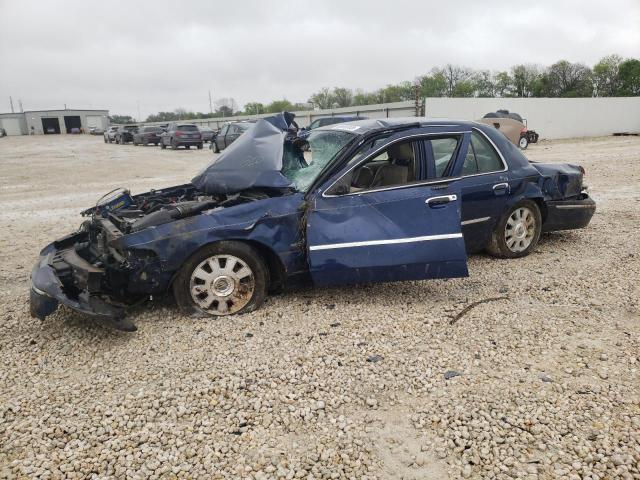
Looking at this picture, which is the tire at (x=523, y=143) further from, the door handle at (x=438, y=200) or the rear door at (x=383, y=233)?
the rear door at (x=383, y=233)

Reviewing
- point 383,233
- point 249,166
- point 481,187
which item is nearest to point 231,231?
point 249,166

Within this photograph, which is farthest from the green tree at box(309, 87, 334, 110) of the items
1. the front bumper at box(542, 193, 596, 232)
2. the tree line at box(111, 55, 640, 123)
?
the front bumper at box(542, 193, 596, 232)

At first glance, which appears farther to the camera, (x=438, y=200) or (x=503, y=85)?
(x=503, y=85)

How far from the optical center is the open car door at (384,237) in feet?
12.4

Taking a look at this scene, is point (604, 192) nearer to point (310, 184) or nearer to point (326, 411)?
point (310, 184)

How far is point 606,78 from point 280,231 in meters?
58.8

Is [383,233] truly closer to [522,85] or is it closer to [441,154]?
[441,154]

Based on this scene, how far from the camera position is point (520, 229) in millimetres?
5160

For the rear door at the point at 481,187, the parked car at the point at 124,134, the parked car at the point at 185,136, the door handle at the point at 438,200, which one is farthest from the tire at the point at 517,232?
the parked car at the point at 124,134

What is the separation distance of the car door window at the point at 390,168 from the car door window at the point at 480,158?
2.08 feet

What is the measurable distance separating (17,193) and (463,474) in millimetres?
12931

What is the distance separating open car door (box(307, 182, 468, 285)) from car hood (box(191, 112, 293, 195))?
57 cm

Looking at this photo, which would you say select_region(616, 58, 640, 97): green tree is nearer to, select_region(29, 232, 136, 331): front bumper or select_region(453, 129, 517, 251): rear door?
select_region(453, 129, 517, 251): rear door

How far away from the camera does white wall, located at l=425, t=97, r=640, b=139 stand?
26047mm
